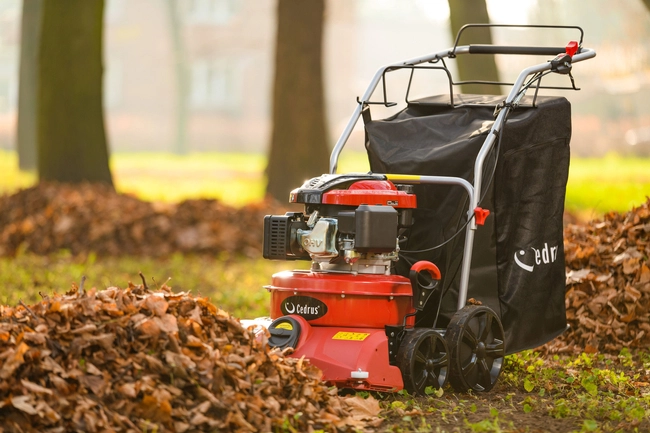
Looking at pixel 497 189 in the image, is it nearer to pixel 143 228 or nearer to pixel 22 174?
pixel 143 228

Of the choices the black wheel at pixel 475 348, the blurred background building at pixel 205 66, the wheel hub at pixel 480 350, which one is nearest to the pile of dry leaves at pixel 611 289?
the black wheel at pixel 475 348

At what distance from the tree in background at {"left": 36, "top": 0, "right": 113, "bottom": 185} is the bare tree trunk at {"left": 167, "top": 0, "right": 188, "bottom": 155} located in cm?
2788

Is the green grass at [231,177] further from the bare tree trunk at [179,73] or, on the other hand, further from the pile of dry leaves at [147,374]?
the pile of dry leaves at [147,374]

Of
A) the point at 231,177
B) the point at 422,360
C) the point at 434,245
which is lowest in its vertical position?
the point at 231,177

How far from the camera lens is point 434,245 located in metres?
5.64

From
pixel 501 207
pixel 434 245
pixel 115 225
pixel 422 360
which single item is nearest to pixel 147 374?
pixel 422 360

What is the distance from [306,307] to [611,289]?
2679mm

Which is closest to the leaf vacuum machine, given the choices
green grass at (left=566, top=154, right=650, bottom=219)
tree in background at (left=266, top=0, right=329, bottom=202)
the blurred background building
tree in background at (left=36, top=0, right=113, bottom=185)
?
green grass at (left=566, top=154, right=650, bottom=219)

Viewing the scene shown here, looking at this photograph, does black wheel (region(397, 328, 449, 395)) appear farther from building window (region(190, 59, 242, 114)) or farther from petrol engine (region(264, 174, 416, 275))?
building window (region(190, 59, 242, 114))

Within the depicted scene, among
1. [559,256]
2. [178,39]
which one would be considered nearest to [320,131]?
[559,256]

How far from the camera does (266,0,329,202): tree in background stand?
47.4 ft

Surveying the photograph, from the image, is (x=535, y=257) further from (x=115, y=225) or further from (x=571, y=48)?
(x=115, y=225)

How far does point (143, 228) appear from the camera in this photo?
1165 cm

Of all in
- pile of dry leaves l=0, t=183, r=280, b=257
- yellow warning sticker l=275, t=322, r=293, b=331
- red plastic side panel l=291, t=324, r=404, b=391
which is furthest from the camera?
pile of dry leaves l=0, t=183, r=280, b=257
